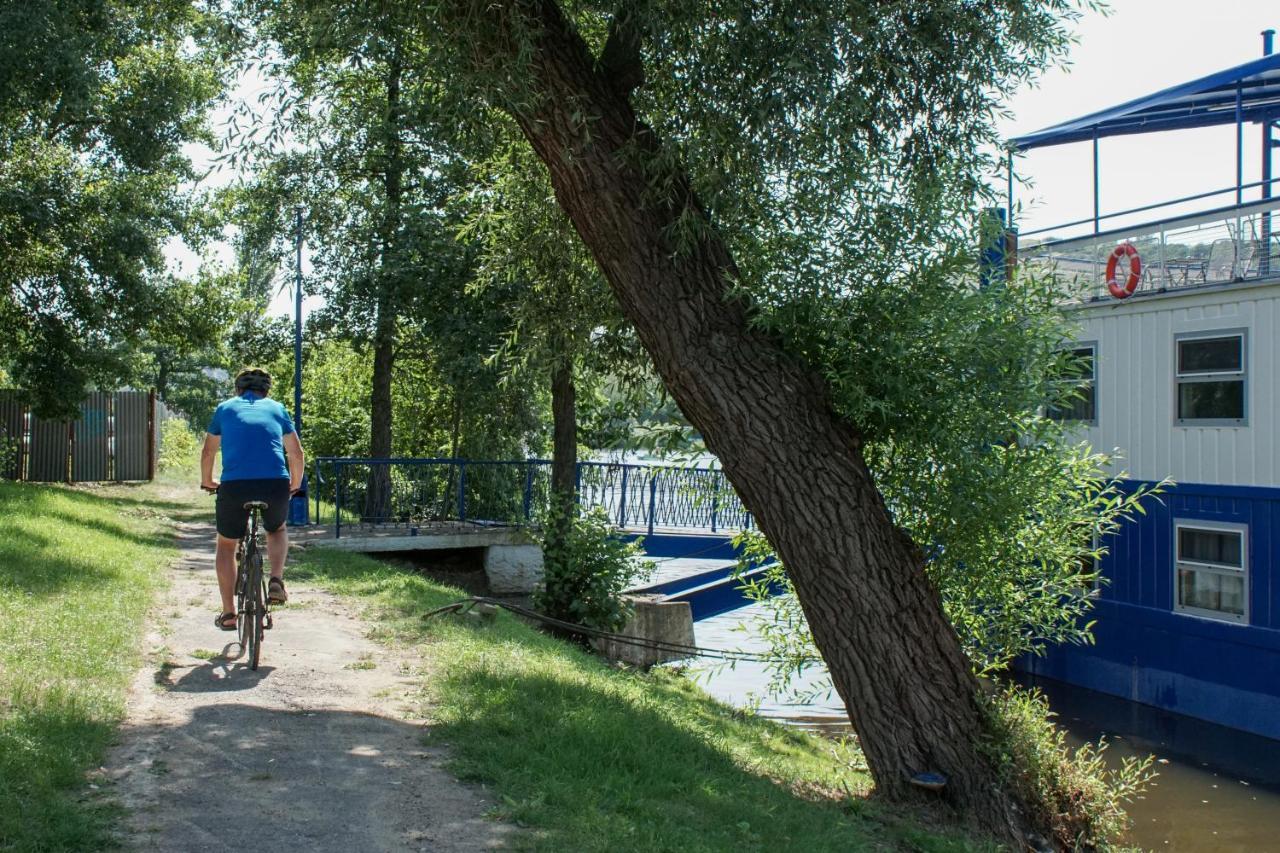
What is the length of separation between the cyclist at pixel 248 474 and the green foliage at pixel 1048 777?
4.62 meters

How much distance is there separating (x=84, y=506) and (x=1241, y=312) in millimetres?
15197

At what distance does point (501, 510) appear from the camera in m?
17.3

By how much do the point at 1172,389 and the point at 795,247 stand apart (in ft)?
30.2

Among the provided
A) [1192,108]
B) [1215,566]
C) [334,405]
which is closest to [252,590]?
[1215,566]

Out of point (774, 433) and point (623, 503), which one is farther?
point (623, 503)

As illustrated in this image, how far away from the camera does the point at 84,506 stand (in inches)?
613

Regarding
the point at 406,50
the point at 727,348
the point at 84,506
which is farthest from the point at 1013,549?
the point at 84,506

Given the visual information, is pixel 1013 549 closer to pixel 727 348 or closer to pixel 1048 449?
pixel 1048 449

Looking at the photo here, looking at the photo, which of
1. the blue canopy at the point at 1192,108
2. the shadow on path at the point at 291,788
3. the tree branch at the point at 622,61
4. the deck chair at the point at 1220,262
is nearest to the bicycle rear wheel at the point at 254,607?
the shadow on path at the point at 291,788

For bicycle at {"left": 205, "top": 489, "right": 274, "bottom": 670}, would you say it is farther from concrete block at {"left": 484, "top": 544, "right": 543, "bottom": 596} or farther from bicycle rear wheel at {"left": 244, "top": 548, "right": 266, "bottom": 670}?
concrete block at {"left": 484, "top": 544, "right": 543, "bottom": 596}

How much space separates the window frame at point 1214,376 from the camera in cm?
1345

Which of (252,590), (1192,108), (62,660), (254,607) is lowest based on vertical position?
(62,660)

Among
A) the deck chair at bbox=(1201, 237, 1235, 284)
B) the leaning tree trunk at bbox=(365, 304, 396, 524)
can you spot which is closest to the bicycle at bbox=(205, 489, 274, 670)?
the leaning tree trunk at bbox=(365, 304, 396, 524)

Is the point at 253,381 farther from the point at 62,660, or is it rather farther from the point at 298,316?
the point at 298,316
